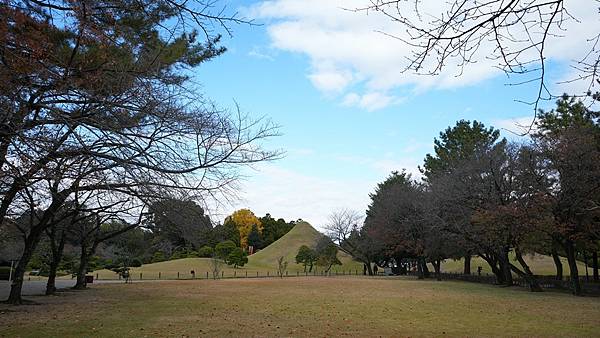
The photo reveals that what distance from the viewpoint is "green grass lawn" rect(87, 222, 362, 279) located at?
51.1 meters

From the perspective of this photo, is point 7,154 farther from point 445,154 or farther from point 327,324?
point 445,154

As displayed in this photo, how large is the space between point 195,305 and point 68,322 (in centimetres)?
533

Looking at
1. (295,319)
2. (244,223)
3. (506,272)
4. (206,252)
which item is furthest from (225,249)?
(295,319)

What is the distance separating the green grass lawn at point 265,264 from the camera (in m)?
51.1

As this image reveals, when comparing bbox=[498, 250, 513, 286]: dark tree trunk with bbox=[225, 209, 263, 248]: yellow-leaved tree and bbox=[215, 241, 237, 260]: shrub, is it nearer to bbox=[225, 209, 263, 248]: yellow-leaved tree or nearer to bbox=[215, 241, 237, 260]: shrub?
bbox=[215, 241, 237, 260]: shrub

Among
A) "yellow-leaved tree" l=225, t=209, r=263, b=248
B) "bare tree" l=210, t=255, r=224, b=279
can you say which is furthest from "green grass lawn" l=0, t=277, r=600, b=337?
"yellow-leaved tree" l=225, t=209, r=263, b=248

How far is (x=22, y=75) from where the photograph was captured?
255 inches

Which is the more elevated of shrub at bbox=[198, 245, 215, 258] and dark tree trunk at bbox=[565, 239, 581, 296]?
shrub at bbox=[198, 245, 215, 258]

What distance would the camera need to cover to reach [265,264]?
219ft

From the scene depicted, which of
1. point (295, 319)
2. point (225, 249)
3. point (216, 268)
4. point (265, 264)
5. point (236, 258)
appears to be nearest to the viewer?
point (295, 319)

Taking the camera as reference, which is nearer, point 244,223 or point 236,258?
point 236,258

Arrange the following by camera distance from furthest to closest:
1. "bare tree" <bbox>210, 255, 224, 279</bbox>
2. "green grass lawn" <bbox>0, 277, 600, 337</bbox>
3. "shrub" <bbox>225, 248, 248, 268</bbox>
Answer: "shrub" <bbox>225, 248, 248, 268</bbox> → "bare tree" <bbox>210, 255, 224, 279</bbox> → "green grass lawn" <bbox>0, 277, 600, 337</bbox>

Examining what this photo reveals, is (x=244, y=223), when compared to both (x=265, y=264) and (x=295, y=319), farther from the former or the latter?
(x=295, y=319)

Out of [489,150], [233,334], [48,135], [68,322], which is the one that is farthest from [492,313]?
[489,150]
